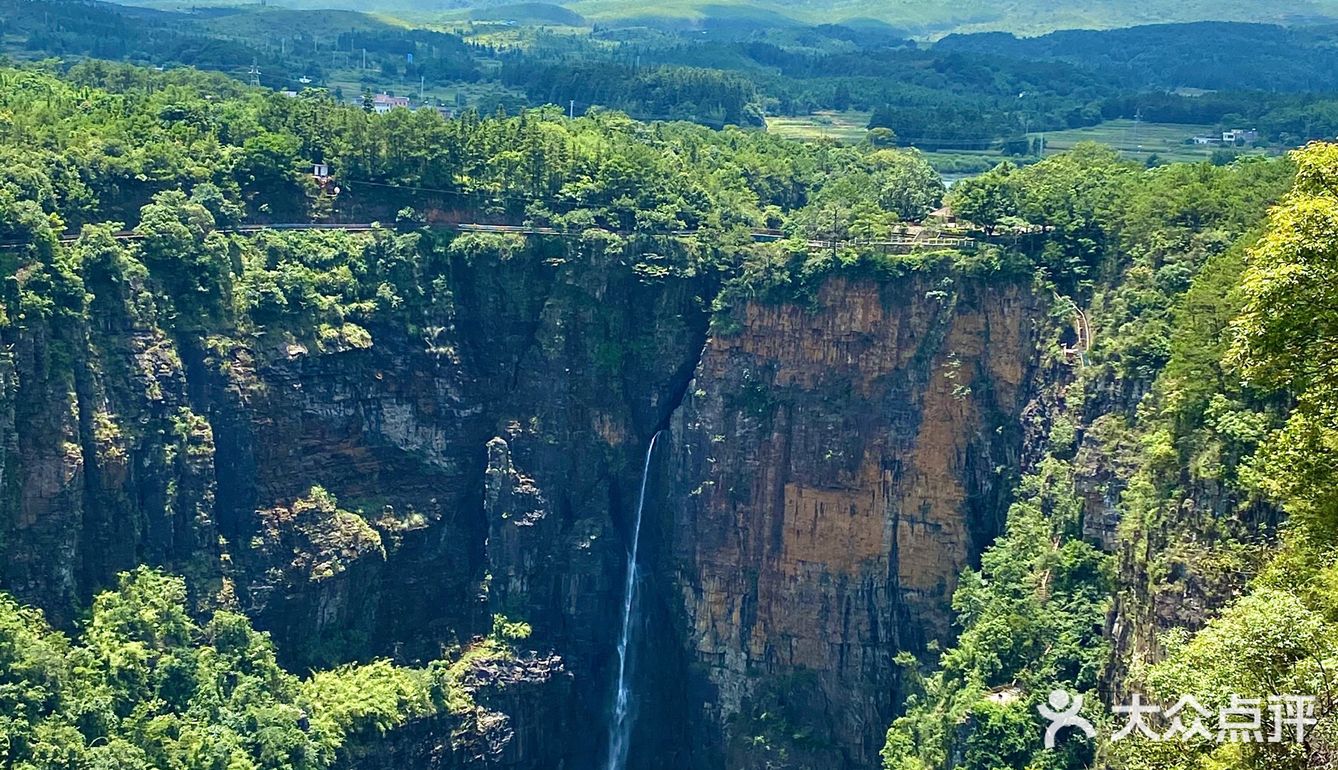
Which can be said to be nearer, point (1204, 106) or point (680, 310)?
point (680, 310)

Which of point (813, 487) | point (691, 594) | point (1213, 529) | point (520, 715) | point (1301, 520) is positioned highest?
point (1301, 520)

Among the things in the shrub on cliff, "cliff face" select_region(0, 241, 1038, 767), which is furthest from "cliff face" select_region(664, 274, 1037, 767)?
the shrub on cliff

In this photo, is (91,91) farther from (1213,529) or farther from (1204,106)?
(1204,106)

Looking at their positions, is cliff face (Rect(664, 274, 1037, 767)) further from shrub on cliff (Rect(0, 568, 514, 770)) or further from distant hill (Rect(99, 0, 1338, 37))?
distant hill (Rect(99, 0, 1338, 37))

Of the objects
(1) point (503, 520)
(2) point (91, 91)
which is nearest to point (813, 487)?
(1) point (503, 520)
